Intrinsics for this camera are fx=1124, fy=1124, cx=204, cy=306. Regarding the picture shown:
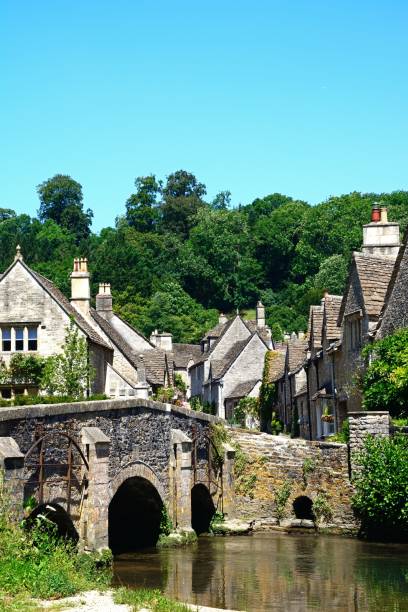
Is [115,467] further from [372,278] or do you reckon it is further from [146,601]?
[372,278]

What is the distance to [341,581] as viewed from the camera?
89.6 feet

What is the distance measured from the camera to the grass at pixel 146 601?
67.3 feet

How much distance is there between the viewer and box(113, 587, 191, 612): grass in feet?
67.3

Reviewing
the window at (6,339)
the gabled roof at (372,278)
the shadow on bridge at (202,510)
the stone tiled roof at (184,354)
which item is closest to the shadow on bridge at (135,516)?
the shadow on bridge at (202,510)

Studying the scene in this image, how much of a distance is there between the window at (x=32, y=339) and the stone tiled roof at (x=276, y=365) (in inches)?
711

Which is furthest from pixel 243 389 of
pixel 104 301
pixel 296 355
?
pixel 296 355

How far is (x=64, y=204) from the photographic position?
17500 cm

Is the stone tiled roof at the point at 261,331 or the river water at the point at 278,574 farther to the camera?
the stone tiled roof at the point at 261,331

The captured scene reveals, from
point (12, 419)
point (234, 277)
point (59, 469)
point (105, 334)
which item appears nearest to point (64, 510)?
point (59, 469)

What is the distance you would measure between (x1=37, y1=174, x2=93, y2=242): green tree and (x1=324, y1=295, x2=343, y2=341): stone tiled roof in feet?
412

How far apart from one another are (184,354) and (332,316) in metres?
65.4

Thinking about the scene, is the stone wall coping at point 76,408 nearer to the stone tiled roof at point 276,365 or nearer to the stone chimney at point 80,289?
the stone chimney at point 80,289

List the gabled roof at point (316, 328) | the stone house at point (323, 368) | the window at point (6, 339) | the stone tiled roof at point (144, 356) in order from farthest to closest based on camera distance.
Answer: the stone tiled roof at point (144, 356)
the gabled roof at point (316, 328)
the window at point (6, 339)
the stone house at point (323, 368)

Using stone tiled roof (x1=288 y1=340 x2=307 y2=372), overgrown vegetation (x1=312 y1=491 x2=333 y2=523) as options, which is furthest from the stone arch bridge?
stone tiled roof (x1=288 y1=340 x2=307 y2=372)
